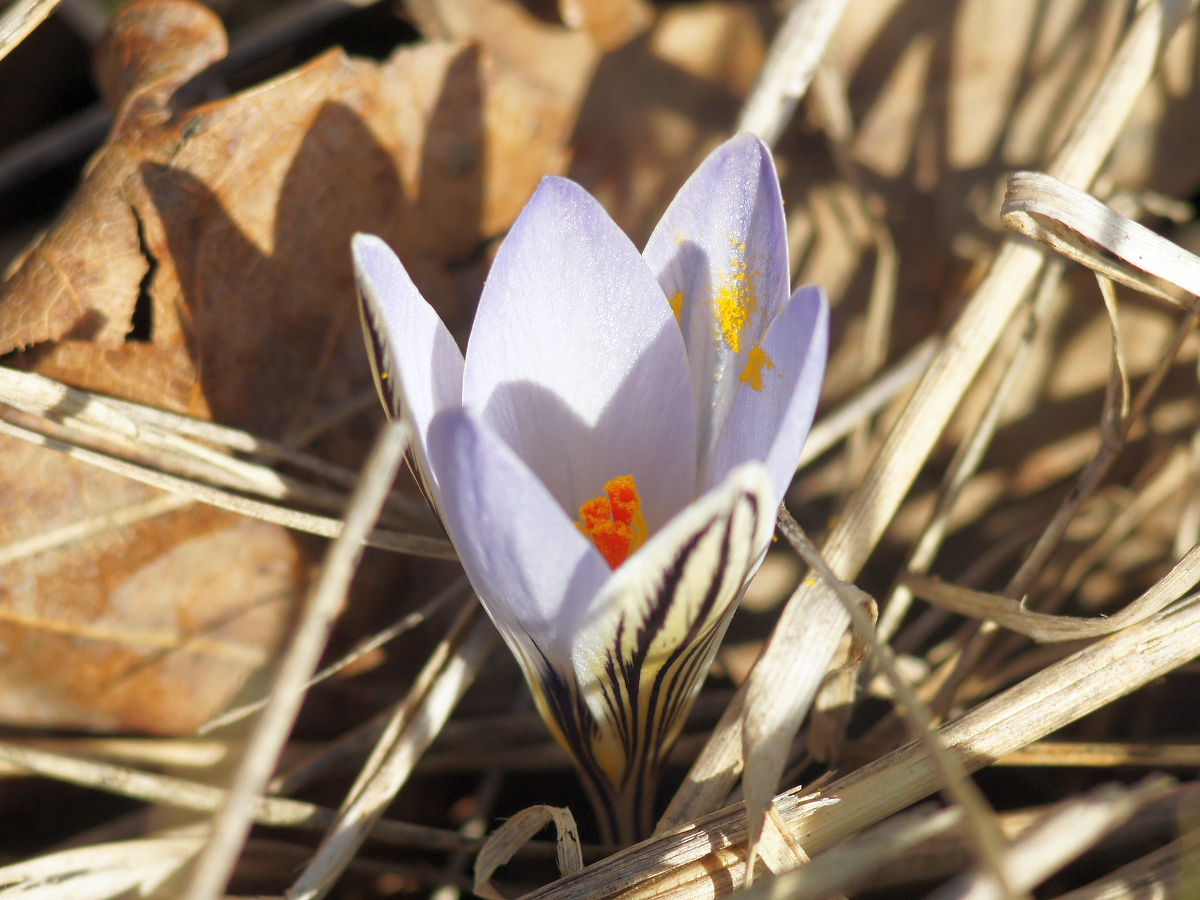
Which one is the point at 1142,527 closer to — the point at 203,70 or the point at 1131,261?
the point at 1131,261

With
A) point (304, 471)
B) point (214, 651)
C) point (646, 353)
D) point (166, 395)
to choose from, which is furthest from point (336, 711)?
point (646, 353)

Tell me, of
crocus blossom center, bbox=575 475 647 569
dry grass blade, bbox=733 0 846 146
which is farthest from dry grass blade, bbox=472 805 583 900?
dry grass blade, bbox=733 0 846 146

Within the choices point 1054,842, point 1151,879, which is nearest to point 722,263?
point 1054,842

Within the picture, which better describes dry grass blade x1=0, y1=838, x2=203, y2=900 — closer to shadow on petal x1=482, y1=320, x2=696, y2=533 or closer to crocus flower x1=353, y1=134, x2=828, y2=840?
crocus flower x1=353, y1=134, x2=828, y2=840

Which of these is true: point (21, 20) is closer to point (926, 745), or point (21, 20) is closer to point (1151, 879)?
point (926, 745)

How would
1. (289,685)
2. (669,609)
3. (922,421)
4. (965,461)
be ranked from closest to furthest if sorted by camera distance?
(289,685), (669,609), (922,421), (965,461)

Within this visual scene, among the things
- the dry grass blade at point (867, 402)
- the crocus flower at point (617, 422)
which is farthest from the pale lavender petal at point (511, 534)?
the dry grass blade at point (867, 402)
